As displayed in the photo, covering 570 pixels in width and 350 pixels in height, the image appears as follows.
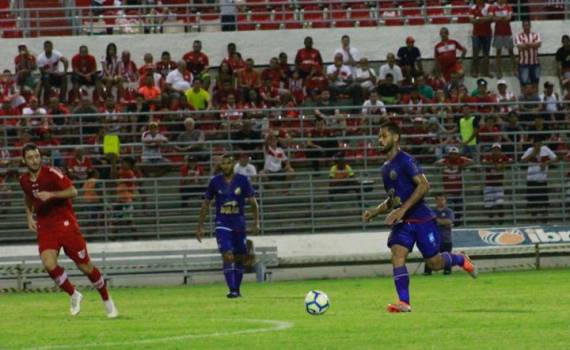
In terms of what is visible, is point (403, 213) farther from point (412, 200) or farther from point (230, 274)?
point (230, 274)

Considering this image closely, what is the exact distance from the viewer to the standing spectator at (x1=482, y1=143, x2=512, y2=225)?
34125 millimetres

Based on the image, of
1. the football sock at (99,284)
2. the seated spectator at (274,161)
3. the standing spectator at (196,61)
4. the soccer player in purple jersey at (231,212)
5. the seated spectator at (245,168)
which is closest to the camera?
the football sock at (99,284)

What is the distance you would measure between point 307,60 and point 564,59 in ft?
22.0

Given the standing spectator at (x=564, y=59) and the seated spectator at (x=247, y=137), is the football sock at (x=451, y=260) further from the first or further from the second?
the standing spectator at (x=564, y=59)

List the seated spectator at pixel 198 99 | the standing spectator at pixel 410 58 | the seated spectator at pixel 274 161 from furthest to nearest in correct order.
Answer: the standing spectator at pixel 410 58
the seated spectator at pixel 198 99
the seated spectator at pixel 274 161

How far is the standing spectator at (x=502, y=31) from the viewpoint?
123 feet

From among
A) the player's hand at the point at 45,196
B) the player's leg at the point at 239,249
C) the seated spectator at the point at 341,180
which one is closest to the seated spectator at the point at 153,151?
the seated spectator at the point at 341,180

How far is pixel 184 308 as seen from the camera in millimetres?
20984

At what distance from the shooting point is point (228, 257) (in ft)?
77.7

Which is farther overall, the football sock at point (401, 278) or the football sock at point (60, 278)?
the football sock at point (60, 278)

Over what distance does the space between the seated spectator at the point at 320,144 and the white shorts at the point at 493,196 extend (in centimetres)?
368

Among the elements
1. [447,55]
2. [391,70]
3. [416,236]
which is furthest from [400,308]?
[447,55]

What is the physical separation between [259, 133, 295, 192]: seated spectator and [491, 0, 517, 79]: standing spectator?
24.1ft

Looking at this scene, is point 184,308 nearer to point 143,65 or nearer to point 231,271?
point 231,271
